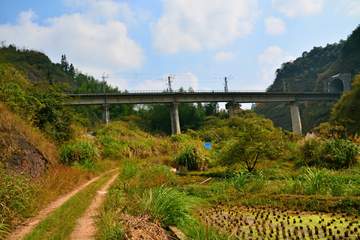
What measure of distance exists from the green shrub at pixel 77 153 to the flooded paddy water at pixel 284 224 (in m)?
8.50

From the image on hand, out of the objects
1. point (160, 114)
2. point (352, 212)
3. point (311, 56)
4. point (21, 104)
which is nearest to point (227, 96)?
point (160, 114)

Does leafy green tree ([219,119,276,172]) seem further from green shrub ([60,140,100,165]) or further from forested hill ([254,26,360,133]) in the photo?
forested hill ([254,26,360,133])

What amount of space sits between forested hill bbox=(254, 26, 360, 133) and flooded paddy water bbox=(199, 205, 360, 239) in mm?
55066

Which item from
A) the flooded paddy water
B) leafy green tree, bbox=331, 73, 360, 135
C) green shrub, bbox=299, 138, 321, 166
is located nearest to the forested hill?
leafy green tree, bbox=331, 73, 360, 135

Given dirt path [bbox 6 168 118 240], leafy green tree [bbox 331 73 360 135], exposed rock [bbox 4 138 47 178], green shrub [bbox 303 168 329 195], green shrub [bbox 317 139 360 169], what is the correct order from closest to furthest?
1. dirt path [bbox 6 168 118 240]
2. green shrub [bbox 303 168 329 195]
3. exposed rock [bbox 4 138 47 178]
4. green shrub [bbox 317 139 360 169]
5. leafy green tree [bbox 331 73 360 135]

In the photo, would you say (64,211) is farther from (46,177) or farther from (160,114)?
(160,114)

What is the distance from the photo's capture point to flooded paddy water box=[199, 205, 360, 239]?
3771mm

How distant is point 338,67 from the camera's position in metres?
60.8

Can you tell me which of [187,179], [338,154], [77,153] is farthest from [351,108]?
[77,153]

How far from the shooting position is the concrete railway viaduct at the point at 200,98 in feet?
130

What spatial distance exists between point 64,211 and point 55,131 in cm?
786

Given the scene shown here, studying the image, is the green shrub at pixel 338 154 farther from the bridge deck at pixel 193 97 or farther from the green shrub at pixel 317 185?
the bridge deck at pixel 193 97

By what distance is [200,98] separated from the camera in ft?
145

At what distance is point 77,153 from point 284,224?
10502 mm
